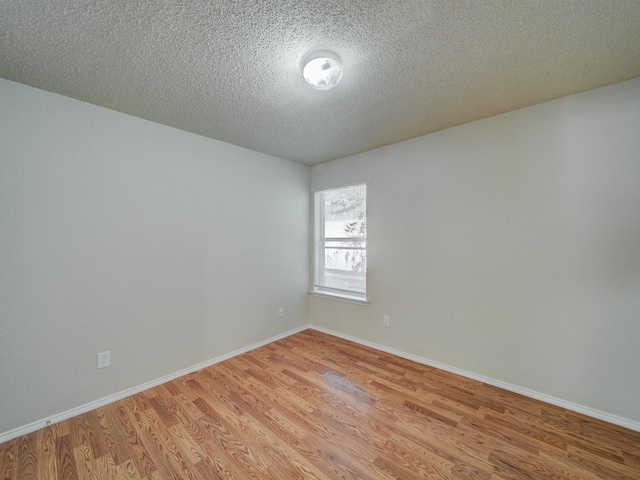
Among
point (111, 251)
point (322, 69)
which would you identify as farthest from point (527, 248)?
point (111, 251)

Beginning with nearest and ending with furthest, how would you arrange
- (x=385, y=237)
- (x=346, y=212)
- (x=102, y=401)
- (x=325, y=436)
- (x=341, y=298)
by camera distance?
(x=325, y=436) → (x=102, y=401) → (x=385, y=237) → (x=341, y=298) → (x=346, y=212)

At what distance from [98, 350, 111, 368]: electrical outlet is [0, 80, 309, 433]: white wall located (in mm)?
44

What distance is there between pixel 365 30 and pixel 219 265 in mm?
2453

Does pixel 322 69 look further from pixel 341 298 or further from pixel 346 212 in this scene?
pixel 341 298

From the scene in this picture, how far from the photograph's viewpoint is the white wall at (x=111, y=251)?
179 cm

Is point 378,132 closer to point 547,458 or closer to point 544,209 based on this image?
point 544,209

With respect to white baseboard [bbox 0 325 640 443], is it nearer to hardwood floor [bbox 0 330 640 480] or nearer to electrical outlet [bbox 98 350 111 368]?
hardwood floor [bbox 0 330 640 480]

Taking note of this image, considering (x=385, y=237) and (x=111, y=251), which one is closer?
(x=111, y=251)

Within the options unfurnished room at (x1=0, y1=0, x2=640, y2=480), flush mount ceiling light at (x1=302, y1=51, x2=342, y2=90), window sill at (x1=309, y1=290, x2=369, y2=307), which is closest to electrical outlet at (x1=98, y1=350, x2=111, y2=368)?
unfurnished room at (x1=0, y1=0, x2=640, y2=480)

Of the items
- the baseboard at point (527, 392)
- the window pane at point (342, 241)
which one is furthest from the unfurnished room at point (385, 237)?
the window pane at point (342, 241)

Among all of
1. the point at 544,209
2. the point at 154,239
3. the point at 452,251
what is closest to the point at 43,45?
the point at 154,239

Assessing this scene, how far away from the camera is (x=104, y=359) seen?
6.90 feet

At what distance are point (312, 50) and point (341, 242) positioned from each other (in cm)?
244

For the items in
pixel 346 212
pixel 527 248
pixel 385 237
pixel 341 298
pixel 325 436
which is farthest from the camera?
pixel 346 212
